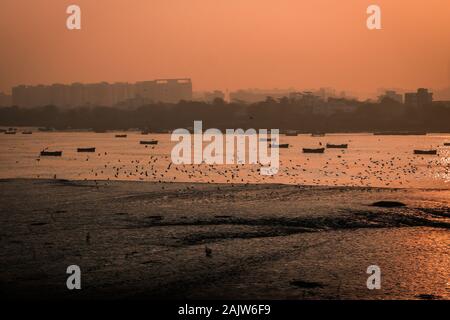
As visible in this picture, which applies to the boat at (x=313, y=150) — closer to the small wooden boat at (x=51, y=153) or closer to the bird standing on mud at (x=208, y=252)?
the small wooden boat at (x=51, y=153)

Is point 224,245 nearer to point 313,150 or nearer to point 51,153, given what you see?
point 51,153

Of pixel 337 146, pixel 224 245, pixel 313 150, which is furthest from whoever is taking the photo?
pixel 337 146

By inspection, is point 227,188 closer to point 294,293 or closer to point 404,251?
point 404,251

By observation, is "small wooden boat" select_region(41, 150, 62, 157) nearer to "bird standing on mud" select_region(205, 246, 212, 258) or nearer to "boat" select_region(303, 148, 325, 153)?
"boat" select_region(303, 148, 325, 153)

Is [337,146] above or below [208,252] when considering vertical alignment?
below

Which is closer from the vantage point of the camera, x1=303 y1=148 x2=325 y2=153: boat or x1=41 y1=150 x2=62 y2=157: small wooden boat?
x1=41 y1=150 x2=62 y2=157: small wooden boat

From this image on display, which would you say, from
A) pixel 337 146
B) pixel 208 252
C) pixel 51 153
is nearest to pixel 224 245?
pixel 208 252

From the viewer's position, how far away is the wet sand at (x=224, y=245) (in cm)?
1184

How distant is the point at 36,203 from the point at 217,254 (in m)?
12.4

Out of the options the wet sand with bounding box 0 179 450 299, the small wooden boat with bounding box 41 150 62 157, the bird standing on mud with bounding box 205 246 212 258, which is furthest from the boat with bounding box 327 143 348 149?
the bird standing on mud with bounding box 205 246 212 258

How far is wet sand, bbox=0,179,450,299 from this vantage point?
11.8 meters

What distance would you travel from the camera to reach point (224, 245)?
1606 cm

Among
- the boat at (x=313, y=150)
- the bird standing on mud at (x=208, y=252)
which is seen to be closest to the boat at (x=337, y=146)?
the boat at (x=313, y=150)
